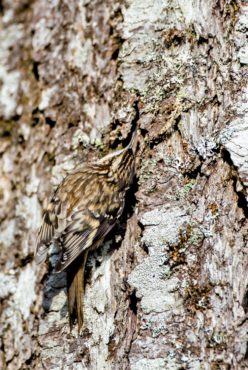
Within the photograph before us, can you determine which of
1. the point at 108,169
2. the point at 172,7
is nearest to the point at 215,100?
the point at 172,7

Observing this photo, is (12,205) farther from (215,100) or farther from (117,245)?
(215,100)

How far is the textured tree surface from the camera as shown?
6.30 feet

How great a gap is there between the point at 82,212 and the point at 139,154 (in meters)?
0.44

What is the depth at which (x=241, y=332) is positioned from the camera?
5.86 ft

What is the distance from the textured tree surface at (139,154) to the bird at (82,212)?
1.8 inches

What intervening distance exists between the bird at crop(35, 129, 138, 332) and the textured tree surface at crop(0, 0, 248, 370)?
0.04 m

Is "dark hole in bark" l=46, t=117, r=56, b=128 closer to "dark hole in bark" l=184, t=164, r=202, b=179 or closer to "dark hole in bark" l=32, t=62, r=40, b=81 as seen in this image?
"dark hole in bark" l=32, t=62, r=40, b=81

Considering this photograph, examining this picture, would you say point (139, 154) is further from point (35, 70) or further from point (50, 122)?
point (35, 70)

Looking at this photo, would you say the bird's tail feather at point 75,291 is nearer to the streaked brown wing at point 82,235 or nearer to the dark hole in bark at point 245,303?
the streaked brown wing at point 82,235

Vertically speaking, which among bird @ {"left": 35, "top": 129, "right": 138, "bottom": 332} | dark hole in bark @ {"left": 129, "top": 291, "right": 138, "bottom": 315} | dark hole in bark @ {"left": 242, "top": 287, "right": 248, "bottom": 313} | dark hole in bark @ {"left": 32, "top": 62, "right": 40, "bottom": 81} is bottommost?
dark hole in bark @ {"left": 129, "top": 291, "right": 138, "bottom": 315}

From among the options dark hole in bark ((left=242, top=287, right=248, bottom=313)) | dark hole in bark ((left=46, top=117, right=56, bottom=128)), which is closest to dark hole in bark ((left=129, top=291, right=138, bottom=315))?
dark hole in bark ((left=242, top=287, right=248, bottom=313))

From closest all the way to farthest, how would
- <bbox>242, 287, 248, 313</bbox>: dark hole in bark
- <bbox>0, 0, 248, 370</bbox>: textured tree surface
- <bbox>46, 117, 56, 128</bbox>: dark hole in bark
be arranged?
<bbox>242, 287, 248, 313</bbox>: dark hole in bark → <bbox>0, 0, 248, 370</bbox>: textured tree surface → <bbox>46, 117, 56, 128</bbox>: dark hole in bark

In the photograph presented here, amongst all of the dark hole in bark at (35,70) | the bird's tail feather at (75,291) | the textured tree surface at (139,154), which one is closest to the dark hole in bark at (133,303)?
the textured tree surface at (139,154)

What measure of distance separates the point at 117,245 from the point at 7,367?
518 mm
